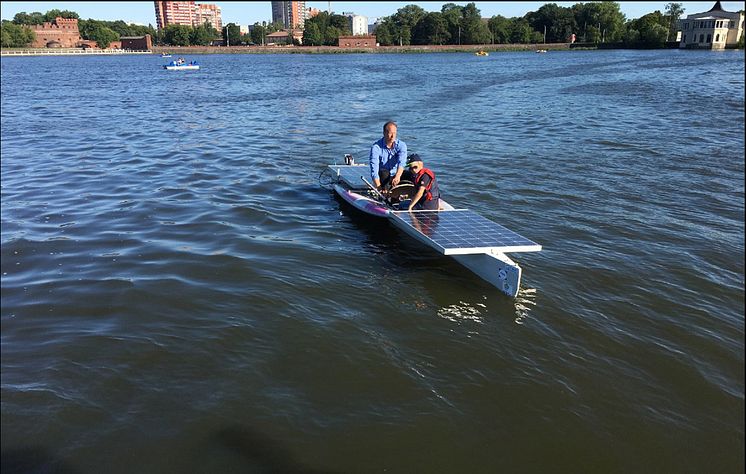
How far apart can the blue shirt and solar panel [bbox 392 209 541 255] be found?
4.51ft

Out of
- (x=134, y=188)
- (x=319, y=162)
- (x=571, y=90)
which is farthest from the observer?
(x=571, y=90)

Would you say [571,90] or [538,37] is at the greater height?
[538,37]

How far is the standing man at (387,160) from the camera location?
37.7 ft

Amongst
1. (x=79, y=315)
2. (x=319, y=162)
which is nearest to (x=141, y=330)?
(x=79, y=315)

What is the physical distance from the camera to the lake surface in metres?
5.47

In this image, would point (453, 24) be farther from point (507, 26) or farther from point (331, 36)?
point (331, 36)

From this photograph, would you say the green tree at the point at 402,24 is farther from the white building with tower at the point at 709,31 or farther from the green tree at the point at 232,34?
the white building with tower at the point at 709,31

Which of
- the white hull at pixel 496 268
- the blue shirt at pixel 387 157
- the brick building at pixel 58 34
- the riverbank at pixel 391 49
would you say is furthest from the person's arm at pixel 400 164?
the brick building at pixel 58 34

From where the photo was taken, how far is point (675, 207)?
41.8 feet

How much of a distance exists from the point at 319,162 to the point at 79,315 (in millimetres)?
11750

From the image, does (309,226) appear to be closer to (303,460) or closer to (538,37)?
(303,460)

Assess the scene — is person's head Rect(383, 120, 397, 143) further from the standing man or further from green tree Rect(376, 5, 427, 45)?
green tree Rect(376, 5, 427, 45)

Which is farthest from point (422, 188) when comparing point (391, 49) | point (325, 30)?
point (325, 30)

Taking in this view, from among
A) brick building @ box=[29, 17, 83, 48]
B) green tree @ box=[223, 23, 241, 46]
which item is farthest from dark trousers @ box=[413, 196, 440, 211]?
brick building @ box=[29, 17, 83, 48]
